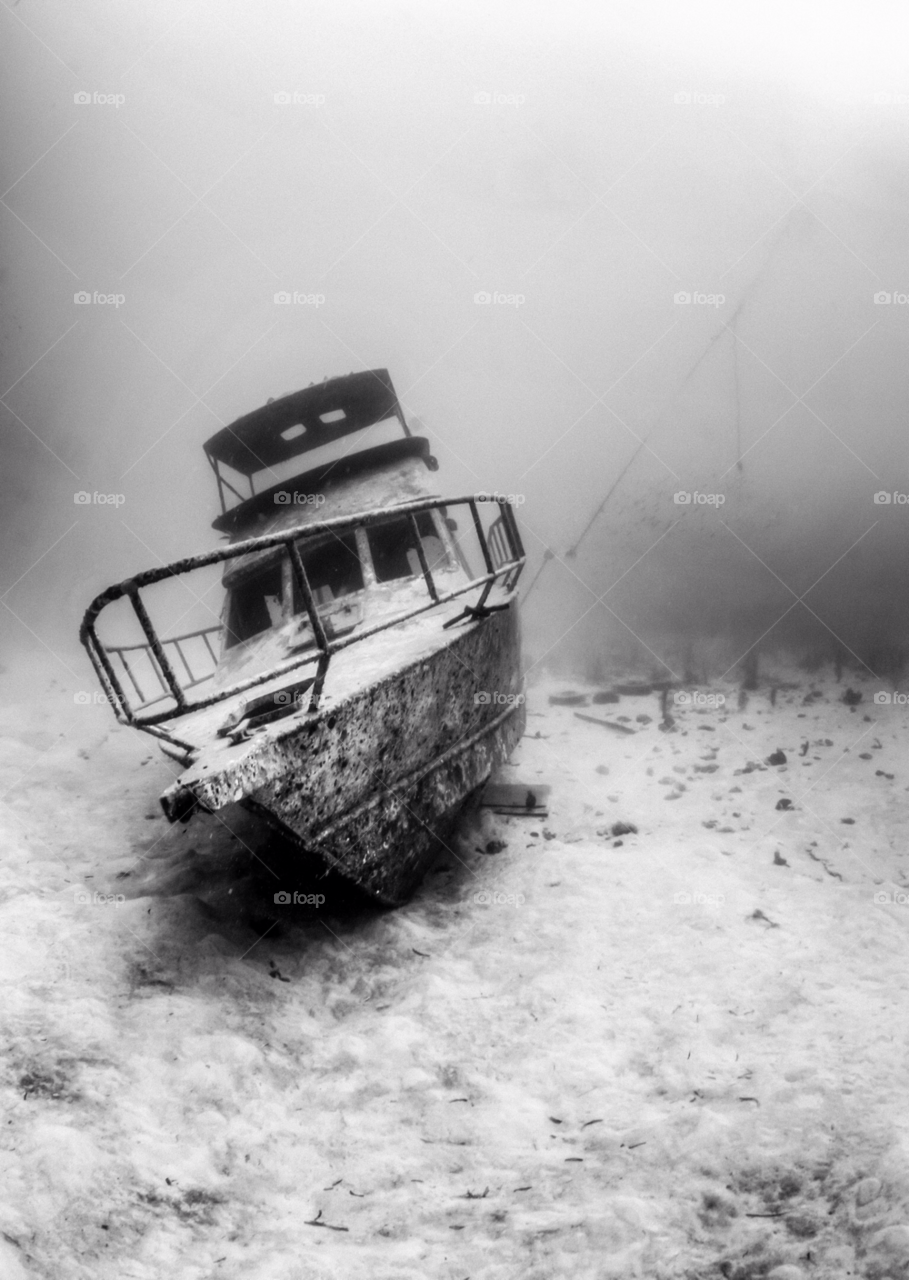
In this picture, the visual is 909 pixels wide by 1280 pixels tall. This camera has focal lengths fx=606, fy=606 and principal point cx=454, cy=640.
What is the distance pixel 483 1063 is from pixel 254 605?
4360 millimetres

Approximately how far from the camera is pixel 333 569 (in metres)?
5.62

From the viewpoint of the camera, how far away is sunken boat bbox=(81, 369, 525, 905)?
2.82 metres

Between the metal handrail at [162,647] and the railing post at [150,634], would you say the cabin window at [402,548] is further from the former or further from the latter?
the railing post at [150,634]

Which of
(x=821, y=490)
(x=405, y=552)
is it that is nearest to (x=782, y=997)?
(x=405, y=552)

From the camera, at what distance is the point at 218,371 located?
43125 mm

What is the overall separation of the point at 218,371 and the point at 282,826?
47.7 meters

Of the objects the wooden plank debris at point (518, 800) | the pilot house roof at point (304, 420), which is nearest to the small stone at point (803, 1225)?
the wooden plank debris at point (518, 800)

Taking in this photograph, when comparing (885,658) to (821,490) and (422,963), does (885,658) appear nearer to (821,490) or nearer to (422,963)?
(821,490)

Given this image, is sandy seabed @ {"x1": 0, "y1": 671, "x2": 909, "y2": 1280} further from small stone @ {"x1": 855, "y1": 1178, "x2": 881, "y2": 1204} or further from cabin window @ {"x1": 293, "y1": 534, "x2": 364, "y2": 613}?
cabin window @ {"x1": 293, "y1": 534, "x2": 364, "y2": 613}

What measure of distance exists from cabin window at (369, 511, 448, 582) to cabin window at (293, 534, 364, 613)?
228 mm

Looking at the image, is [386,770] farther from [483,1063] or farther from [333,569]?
[333,569]

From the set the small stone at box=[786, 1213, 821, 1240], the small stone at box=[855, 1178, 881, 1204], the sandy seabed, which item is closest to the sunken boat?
the sandy seabed

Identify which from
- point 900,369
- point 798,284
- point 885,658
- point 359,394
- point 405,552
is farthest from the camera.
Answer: point 798,284

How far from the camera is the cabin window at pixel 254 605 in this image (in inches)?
225
